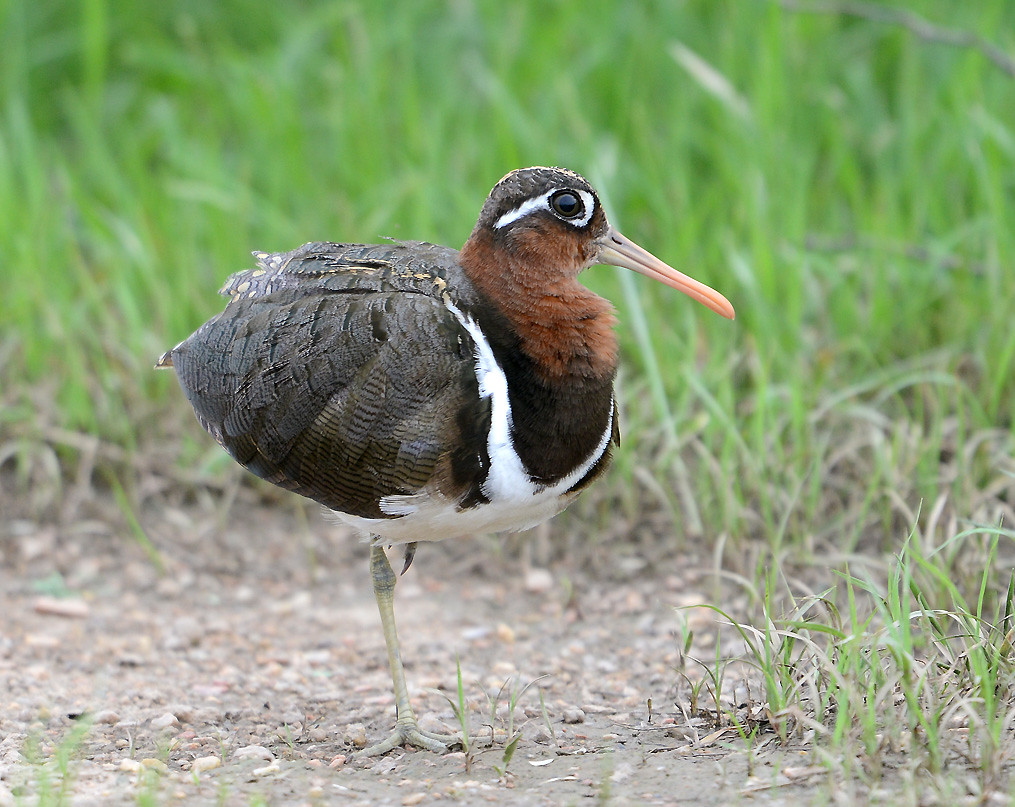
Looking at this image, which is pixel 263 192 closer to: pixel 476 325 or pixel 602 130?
pixel 602 130

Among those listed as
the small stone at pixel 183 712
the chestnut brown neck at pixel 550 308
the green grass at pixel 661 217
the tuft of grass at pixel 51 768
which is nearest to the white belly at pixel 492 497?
the chestnut brown neck at pixel 550 308

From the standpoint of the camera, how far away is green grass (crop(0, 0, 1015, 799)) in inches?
164

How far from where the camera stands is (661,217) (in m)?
5.23

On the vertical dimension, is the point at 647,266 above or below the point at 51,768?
above

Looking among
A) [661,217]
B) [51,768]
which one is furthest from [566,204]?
[661,217]

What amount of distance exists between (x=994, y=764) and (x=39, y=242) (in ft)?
13.8

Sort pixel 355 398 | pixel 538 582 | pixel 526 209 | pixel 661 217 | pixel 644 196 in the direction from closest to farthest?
pixel 355 398
pixel 526 209
pixel 538 582
pixel 661 217
pixel 644 196

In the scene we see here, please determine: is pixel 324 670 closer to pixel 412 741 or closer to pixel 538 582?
pixel 412 741

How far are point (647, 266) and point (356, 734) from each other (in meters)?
1.47

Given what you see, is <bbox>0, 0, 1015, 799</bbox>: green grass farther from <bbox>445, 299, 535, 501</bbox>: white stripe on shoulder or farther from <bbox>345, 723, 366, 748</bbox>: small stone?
<bbox>345, 723, 366, 748</bbox>: small stone

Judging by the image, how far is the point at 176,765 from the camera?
10.2 feet

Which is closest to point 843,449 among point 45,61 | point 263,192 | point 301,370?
point 301,370

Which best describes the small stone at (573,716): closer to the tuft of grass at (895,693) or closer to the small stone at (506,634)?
the tuft of grass at (895,693)

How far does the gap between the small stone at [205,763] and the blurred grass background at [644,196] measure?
171 centimetres
